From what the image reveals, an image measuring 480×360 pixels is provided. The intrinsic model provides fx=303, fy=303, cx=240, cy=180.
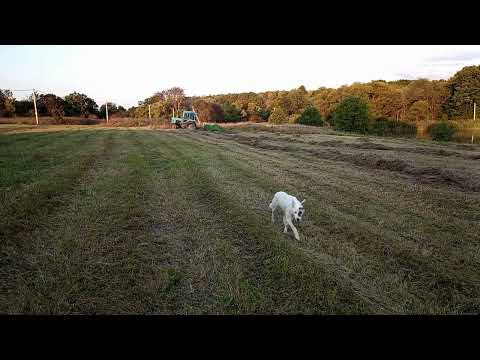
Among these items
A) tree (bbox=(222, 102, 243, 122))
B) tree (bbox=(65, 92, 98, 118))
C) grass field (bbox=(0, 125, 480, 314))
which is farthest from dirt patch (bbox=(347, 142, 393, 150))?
tree (bbox=(222, 102, 243, 122))

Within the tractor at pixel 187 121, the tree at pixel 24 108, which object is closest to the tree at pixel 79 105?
the tree at pixel 24 108

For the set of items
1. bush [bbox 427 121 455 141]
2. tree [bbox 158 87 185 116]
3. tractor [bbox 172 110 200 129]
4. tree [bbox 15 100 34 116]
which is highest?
tree [bbox 158 87 185 116]

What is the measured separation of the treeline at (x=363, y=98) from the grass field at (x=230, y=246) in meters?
38.4

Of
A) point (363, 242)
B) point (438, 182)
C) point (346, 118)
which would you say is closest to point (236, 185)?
point (363, 242)

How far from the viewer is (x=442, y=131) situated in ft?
87.3

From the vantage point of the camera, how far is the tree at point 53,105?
4453 centimetres

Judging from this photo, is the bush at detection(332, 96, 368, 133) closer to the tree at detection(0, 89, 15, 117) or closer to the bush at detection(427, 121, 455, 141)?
the bush at detection(427, 121, 455, 141)

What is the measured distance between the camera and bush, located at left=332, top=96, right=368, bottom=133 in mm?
40562
